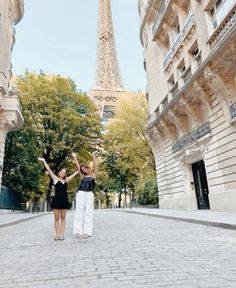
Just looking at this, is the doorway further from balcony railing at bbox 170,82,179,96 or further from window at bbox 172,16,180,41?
window at bbox 172,16,180,41

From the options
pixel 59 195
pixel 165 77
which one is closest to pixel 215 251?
pixel 59 195

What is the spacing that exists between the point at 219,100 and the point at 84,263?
1118 cm

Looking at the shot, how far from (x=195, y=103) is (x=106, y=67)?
6530cm

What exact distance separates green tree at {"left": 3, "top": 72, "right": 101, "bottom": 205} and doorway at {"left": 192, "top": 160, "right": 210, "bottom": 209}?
553 inches

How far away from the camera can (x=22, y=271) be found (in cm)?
357

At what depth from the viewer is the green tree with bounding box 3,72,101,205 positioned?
947 inches

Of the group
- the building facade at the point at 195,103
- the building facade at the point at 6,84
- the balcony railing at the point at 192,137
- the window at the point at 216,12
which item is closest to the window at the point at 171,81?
the building facade at the point at 195,103

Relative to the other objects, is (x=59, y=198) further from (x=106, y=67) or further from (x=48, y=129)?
(x=106, y=67)

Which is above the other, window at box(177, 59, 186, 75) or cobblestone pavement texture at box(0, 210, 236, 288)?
window at box(177, 59, 186, 75)

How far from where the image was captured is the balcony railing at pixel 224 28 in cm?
1165

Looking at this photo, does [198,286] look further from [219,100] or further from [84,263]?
[219,100]

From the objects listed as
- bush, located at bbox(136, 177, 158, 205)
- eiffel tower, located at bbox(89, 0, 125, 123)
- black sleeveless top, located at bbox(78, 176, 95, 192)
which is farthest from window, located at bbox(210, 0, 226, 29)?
eiffel tower, located at bbox(89, 0, 125, 123)

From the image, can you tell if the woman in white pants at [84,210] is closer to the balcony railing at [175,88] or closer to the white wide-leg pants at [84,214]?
the white wide-leg pants at [84,214]

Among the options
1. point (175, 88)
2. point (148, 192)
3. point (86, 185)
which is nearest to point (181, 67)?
point (175, 88)
